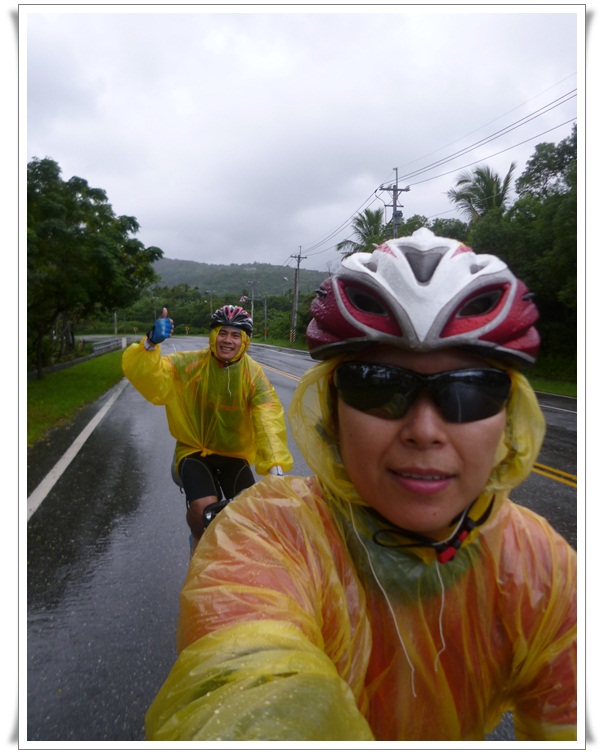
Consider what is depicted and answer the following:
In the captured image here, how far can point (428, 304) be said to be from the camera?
3.84ft

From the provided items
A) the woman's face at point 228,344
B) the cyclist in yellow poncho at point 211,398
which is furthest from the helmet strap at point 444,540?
the woman's face at point 228,344

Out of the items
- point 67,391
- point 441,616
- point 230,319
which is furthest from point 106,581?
point 67,391

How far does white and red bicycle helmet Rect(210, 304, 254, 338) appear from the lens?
365 cm

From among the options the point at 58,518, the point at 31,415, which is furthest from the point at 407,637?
the point at 31,415

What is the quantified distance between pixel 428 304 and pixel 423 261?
0.13 meters

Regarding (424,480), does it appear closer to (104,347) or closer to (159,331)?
(159,331)

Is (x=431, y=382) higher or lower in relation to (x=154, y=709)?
higher

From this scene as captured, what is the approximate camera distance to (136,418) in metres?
11.5

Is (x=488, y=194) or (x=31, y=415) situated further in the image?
(x=488, y=194)

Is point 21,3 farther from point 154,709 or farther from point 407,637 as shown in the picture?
point 407,637

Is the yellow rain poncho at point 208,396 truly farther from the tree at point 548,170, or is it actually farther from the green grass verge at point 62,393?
the tree at point 548,170

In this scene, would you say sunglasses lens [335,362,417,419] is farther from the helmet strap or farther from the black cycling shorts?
the black cycling shorts

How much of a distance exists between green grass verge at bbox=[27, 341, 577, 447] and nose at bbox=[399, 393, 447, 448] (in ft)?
27.8

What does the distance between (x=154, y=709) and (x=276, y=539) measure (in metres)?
0.41
